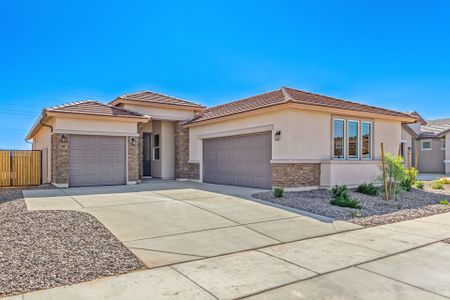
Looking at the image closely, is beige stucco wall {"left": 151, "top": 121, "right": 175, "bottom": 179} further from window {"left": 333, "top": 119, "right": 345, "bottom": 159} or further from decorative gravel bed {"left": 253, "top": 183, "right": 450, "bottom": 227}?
window {"left": 333, "top": 119, "right": 345, "bottom": 159}

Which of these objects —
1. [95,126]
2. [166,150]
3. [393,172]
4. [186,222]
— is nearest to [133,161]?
[95,126]

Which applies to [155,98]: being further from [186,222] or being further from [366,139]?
[186,222]

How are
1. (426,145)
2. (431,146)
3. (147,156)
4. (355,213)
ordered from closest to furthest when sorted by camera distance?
(355,213) → (147,156) → (431,146) → (426,145)

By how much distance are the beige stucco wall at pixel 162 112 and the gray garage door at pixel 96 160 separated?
232 cm

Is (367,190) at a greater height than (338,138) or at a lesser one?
lesser

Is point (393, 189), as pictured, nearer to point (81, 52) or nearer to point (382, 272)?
point (382, 272)

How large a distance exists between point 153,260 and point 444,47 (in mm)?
18420

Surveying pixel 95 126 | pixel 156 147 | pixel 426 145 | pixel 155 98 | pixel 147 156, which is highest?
pixel 155 98

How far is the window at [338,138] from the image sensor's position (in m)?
13.8

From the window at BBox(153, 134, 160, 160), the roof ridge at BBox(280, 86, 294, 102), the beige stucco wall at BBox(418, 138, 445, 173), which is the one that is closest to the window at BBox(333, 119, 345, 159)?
the roof ridge at BBox(280, 86, 294, 102)

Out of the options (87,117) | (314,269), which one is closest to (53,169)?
(87,117)

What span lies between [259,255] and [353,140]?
10.2 meters

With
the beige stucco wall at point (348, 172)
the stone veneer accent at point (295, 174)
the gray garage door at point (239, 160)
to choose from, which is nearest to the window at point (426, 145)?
the beige stucco wall at point (348, 172)

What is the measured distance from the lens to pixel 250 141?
14445 mm
